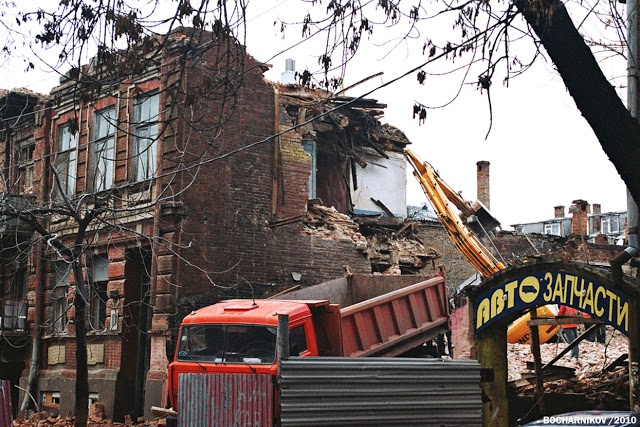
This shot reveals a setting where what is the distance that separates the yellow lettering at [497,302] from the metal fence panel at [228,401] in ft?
9.71

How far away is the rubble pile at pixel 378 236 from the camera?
19.7 meters

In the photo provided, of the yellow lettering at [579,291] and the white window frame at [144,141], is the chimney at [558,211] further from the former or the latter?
the yellow lettering at [579,291]

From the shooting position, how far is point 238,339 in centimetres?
1128

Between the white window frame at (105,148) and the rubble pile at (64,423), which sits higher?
the white window frame at (105,148)

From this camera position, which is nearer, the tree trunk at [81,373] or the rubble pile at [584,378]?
the rubble pile at [584,378]

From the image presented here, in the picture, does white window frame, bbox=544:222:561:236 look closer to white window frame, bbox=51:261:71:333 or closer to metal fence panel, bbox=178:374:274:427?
white window frame, bbox=51:261:71:333

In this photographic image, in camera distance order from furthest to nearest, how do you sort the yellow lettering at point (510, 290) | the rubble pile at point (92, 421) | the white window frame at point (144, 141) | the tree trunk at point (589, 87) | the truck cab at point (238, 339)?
the white window frame at point (144, 141)
the rubble pile at point (92, 421)
the truck cab at point (238, 339)
the yellow lettering at point (510, 290)
the tree trunk at point (589, 87)

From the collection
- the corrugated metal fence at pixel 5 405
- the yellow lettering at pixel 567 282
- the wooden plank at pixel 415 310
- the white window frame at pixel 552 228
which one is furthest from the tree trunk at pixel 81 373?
the white window frame at pixel 552 228

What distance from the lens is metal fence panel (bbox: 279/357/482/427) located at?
25.2ft

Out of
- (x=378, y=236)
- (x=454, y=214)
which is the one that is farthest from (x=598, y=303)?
(x=454, y=214)

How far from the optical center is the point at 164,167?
57.9 ft

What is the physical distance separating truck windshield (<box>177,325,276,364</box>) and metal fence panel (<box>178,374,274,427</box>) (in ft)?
7.55

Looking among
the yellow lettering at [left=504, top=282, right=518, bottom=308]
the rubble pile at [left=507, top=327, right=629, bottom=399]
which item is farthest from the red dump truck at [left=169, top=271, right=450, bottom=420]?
the yellow lettering at [left=504, top=282, right=518, bottom=308]

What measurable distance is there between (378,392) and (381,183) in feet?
56.5
